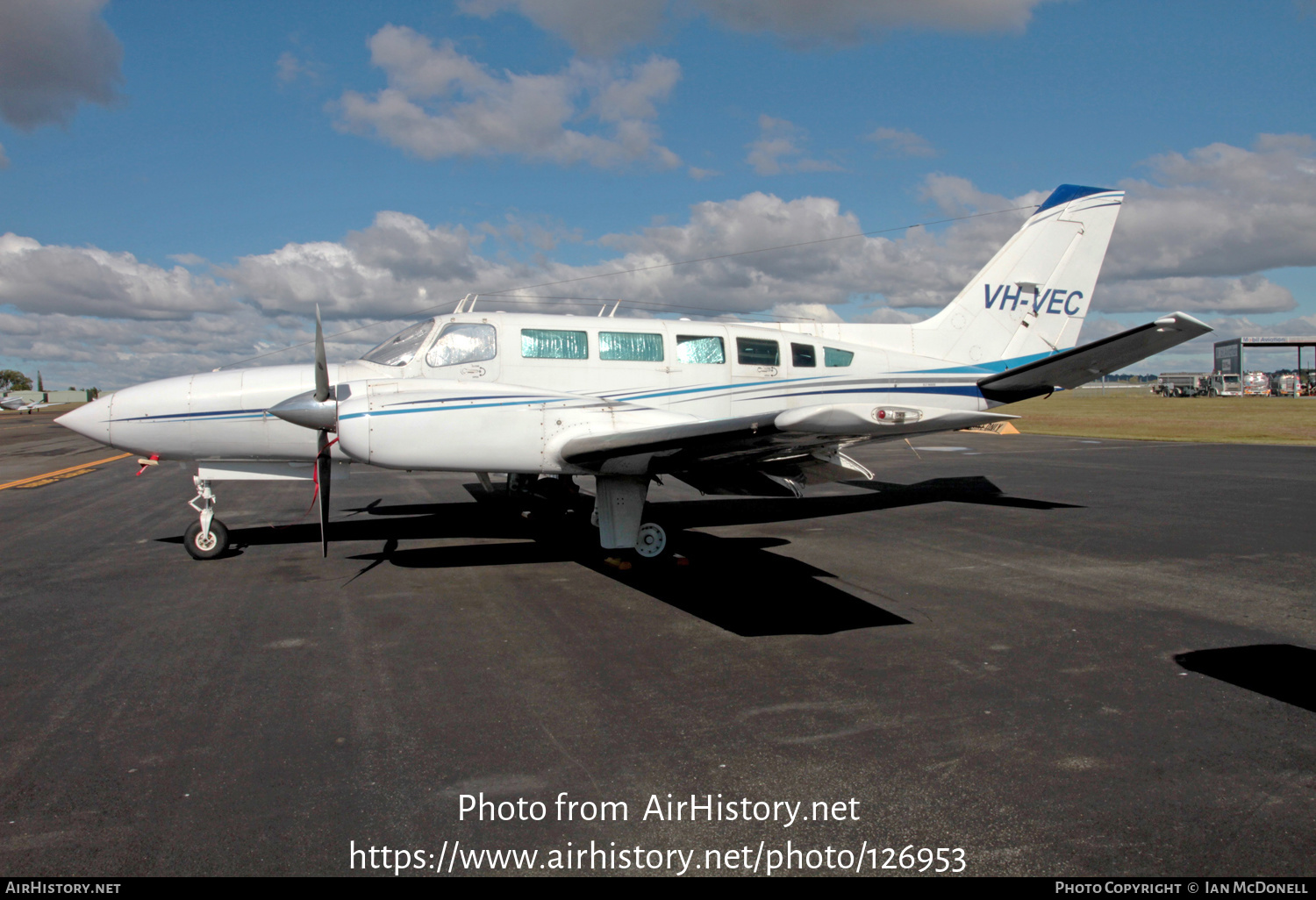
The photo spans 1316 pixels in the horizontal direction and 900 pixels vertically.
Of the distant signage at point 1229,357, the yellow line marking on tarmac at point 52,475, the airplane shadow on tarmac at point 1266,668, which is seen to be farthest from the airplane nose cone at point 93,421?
the distant signage at point 1229,357

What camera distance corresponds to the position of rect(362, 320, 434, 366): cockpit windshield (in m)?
9.57

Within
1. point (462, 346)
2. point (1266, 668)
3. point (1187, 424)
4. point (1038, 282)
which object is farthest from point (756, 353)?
point (1187, 424)

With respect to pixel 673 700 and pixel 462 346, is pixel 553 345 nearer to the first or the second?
pixel 462 346

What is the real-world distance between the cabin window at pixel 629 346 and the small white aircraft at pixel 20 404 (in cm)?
11697

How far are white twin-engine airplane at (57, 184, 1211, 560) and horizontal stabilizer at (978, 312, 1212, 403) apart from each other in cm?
3

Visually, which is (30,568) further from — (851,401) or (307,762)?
(851,401)

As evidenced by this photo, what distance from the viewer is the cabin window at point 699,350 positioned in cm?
1070

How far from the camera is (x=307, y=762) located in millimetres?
4266

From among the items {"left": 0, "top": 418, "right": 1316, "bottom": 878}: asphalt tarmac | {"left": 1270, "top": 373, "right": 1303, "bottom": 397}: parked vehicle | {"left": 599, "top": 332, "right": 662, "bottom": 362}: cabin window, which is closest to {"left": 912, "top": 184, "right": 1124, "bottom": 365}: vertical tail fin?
{"left": 0, "top": 418, "right": 1316, "bottom": 878}: asphalt tarmac

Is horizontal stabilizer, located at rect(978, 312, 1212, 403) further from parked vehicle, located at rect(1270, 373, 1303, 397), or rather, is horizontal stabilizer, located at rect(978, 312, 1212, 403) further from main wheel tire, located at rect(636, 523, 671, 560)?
parked vehicle, located at rect(1270, 373, 1303, 397)

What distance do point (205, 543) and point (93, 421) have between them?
1959 millimetres

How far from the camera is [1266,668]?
5.61m

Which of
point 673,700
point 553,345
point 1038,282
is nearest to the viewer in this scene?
point 673,700

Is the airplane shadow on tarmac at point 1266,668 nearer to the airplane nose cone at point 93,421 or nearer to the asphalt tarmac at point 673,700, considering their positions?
the asphalt tarmac at point 673,700
